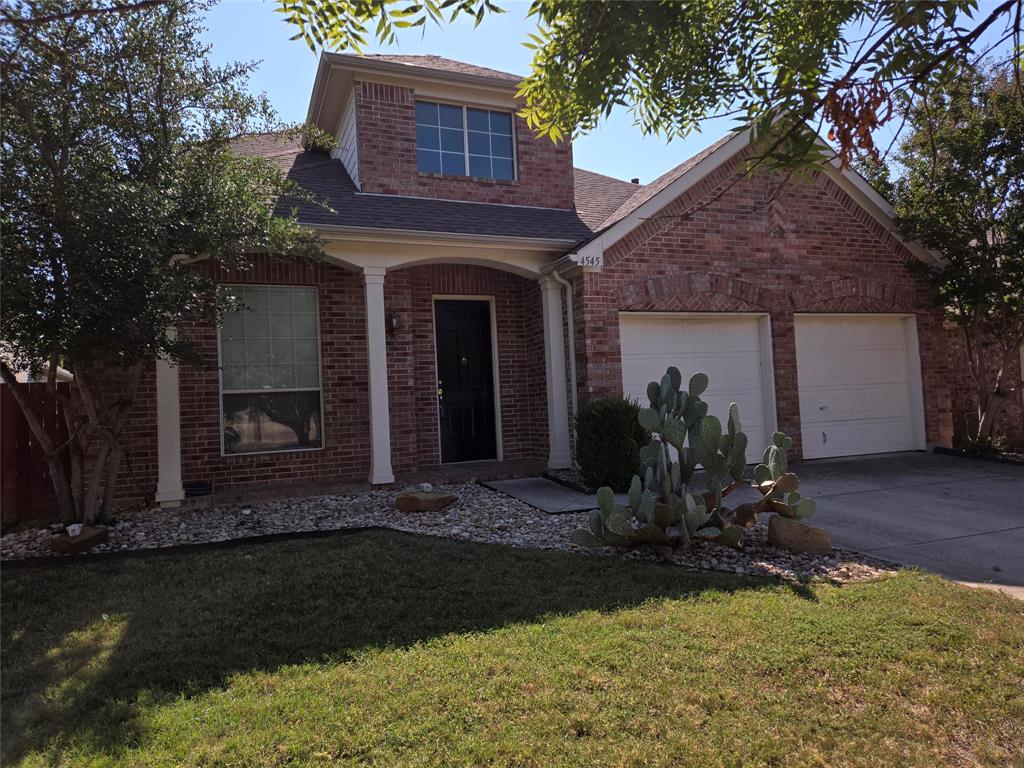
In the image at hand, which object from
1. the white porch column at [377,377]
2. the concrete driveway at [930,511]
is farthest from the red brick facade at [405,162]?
the concrete driveway at [930,511]

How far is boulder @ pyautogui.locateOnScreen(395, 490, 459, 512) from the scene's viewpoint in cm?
689

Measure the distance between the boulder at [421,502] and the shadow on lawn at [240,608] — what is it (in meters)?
1.09

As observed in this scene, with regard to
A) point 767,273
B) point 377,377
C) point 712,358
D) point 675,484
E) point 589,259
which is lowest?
point 675,484

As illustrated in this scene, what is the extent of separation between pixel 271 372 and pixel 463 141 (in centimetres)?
471

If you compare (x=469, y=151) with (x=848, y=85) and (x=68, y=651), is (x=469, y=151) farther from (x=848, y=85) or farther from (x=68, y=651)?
(x=68, y=651)

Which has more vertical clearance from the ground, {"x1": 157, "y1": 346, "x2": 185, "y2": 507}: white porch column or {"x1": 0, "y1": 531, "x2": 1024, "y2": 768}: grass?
{"x1": 157, "y1": 346, "x2": 185, "y2": 507}: white porch column

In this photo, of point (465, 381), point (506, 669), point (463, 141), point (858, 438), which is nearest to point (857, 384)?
point (858, 438)

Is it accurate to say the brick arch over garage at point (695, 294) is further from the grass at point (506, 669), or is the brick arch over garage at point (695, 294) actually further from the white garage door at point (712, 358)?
the grass at point (506, 669)

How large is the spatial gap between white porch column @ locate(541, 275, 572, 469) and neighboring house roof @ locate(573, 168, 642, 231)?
130 cm

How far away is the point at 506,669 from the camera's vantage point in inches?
128

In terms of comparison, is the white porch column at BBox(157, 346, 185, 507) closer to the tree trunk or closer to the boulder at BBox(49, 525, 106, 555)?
the tree trunk

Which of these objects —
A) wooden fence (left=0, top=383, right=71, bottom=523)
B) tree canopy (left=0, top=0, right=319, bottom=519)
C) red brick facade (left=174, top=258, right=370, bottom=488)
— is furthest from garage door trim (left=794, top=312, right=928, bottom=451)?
wooden fence (left=0, top=383, right=71, bottom=523)

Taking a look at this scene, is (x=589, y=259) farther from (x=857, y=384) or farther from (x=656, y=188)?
(x=857, y=384)

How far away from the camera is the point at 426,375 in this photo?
372 inches
